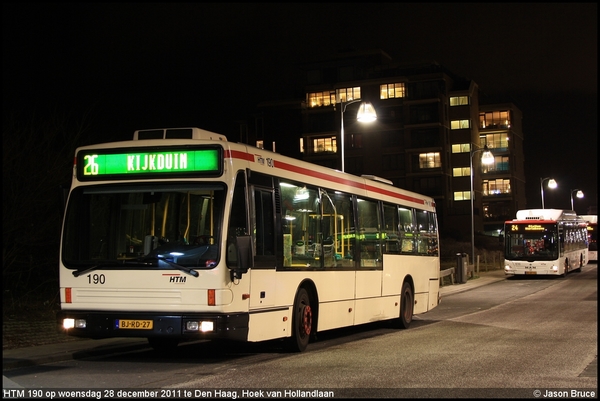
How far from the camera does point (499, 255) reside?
5788cm

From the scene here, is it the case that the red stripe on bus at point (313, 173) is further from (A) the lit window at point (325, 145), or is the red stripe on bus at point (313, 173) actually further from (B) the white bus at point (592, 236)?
(A) the lit window at point (325, 145)

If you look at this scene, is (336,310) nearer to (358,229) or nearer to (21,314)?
(358,229)

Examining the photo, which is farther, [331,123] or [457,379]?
[331,123]

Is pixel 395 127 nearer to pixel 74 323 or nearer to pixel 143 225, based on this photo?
pixel 143 225

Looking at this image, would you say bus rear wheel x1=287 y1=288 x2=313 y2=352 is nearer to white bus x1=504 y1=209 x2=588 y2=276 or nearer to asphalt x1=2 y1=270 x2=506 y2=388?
asphalt x1=2 y1=270 x2=506 y2=388

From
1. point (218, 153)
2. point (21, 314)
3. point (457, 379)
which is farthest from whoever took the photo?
point (21, 314)

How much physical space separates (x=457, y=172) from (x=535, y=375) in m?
79.0

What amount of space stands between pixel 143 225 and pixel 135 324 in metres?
1.39

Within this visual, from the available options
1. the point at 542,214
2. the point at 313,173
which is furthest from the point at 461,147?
the point at 313,173

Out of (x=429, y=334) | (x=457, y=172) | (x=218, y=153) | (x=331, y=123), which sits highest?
(x=331, y=123)

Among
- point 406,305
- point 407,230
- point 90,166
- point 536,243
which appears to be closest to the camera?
point 90,166

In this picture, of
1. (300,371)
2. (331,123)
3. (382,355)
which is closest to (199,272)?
(300,371)

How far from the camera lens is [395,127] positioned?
85.1 meters

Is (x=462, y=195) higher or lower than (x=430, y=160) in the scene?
lower
